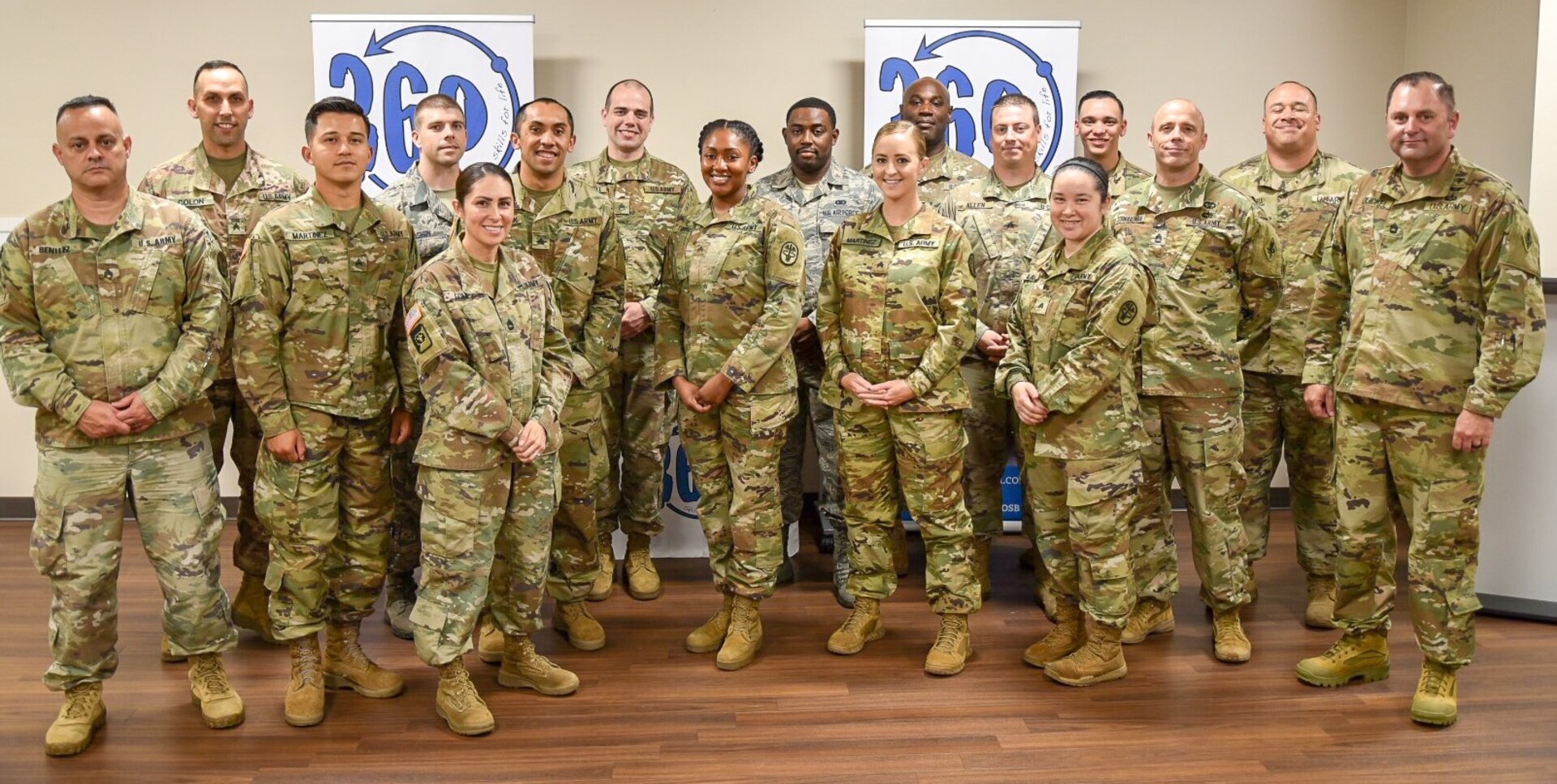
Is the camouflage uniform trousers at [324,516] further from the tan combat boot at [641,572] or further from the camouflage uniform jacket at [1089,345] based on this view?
the camouflage uniform jacket at [1089,345]

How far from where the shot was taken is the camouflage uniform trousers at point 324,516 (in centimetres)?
350

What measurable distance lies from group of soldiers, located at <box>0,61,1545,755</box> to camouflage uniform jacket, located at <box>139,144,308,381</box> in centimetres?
1

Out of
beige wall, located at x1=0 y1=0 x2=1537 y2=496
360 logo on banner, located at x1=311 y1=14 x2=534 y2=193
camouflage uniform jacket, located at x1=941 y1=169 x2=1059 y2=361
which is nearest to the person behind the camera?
camouflage uniform jacket, located at x1=941 y1=169 x2=1059 y2=361

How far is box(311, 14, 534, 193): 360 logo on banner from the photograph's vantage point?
217 inches

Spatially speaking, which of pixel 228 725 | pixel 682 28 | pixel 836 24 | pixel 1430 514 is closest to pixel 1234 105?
pixel 836 24

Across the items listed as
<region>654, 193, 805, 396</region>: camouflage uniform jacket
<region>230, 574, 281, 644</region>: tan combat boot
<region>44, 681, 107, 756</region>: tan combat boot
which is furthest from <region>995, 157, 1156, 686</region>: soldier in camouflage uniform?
<region>44, 681, 107, 756</region>: tan combat boot

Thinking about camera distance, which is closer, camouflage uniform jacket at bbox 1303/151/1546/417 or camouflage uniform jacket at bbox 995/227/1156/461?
camouflage uniform jacket at bbox 1303/151/1546/417

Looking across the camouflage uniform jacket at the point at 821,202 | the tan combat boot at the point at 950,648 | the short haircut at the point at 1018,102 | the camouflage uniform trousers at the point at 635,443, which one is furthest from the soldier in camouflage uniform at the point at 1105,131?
the camouflage uniform trousers at the point at 635,443

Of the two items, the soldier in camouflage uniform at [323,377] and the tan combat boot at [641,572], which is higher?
the soldier in camouflage uniform at [323,377]

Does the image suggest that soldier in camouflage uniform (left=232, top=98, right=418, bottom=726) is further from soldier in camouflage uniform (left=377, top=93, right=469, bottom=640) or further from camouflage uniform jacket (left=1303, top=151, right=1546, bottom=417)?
camouflage uniform jacket (left=1303, top=151, right=1546, bottom=417)

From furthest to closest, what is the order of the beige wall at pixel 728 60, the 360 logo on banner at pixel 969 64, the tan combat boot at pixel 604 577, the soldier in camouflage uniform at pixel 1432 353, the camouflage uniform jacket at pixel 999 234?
the beige wall at pixel 728 60 < the 360 logo on banner at pixel 969 64 < the tan combat boot at pixel 604 577 < the camouflage uniform jacket at pixel 999 234 < the soldier in camouflage uniform at pixel 1432 353

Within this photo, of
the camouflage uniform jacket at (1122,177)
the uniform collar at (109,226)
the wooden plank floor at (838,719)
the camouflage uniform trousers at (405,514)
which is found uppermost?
the camouflage uniform jacket at (1122,177)


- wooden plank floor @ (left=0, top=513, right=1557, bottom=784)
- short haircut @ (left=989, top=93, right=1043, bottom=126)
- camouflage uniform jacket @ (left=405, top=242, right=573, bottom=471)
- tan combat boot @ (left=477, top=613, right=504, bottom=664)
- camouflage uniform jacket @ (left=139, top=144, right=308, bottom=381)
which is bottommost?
wooden plank floor @ (left=0, top=513, right=1557, bottom=784)

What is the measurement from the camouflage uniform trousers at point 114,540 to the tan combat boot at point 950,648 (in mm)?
2067
